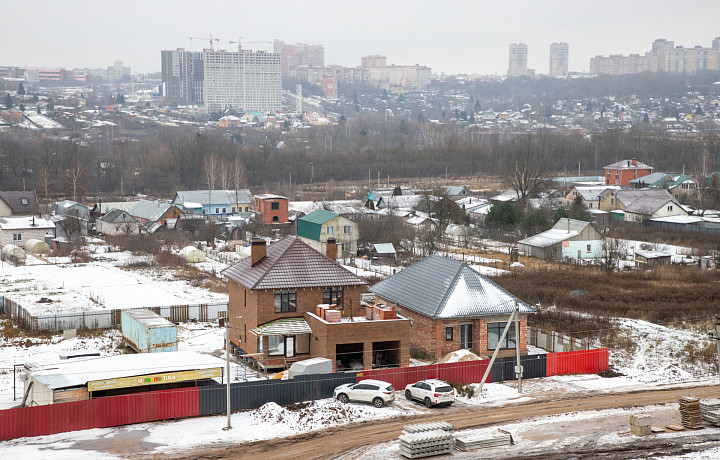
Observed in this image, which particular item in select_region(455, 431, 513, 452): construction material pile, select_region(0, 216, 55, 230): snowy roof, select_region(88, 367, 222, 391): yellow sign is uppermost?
select_region(0, 216, 55, 230): snowy roof

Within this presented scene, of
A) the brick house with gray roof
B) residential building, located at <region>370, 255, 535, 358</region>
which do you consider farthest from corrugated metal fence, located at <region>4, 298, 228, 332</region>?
residential building, located at <region>370, 255, 535, 358</region>

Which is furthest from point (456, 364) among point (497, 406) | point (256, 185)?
point (256, 185)

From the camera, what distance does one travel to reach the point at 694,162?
116 meters

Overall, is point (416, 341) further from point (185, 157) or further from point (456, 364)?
point (185, 157)

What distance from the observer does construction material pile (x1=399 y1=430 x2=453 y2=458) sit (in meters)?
20.4

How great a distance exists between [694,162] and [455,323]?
97426mm

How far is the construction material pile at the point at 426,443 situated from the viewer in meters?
20.4

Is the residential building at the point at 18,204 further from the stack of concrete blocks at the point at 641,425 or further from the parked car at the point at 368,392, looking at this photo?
the stack of concrete blocks at the point at 641,425

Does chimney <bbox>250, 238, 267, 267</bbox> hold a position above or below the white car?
above

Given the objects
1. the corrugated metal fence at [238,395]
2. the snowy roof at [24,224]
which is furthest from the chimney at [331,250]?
the snowy roof at [24,224]

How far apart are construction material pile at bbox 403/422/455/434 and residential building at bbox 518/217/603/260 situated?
→ 34.6 meters

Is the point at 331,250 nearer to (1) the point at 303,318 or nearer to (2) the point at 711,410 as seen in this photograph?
(1) the point at 303,318

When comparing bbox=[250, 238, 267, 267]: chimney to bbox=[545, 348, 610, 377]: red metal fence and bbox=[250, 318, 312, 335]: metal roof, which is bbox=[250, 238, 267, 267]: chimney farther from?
bbox=[545, 348, 610, 377]: red metal fence

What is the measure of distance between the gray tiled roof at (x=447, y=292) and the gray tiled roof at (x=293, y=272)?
8.45ft
